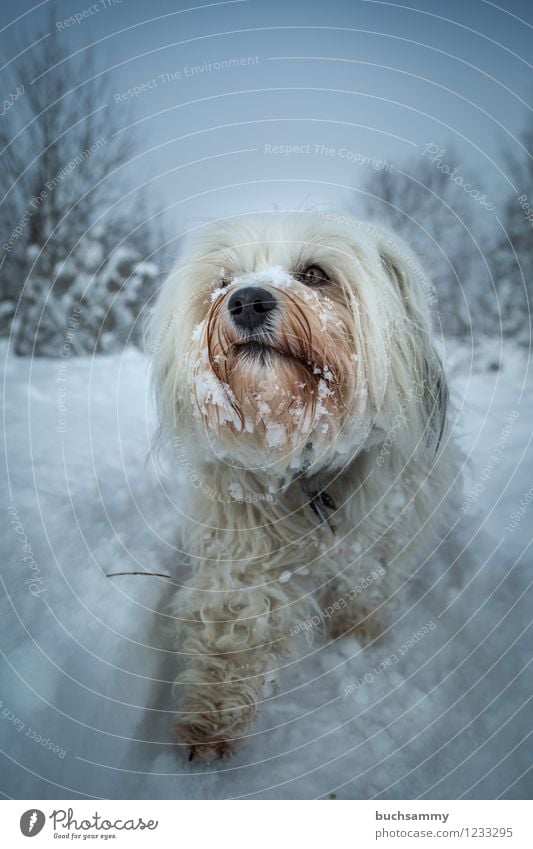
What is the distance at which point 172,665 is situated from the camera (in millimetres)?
2031

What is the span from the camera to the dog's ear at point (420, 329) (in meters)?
2.20

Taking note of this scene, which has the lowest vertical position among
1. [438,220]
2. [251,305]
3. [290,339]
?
[290,339]

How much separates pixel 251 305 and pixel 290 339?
183mm

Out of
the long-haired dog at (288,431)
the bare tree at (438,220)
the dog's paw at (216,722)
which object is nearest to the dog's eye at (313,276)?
the long-haired dog at (288,431)

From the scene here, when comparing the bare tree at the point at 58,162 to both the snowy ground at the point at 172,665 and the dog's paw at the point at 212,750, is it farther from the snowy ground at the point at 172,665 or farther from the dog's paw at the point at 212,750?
the dog's paw at the point at 212,750

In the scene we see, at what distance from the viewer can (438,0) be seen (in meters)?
2.00

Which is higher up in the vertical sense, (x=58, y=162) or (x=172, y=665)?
(x=58, y=162)

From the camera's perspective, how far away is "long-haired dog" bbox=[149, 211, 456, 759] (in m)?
1.92

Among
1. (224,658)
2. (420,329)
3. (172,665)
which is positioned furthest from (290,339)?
(172,665)

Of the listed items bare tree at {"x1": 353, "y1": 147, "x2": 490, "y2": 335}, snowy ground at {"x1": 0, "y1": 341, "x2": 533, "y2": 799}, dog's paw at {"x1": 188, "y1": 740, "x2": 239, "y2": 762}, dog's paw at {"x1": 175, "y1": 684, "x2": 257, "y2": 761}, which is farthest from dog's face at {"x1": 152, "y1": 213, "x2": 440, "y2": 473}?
dog's paw at {"x1": 188, "y1": 740, "x2": 239, "y2": 762}

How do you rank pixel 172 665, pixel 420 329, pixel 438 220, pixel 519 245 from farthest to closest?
pixel 438 220
pixel 519 245
pixel 420 329
pixel 172 665

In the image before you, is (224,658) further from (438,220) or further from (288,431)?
(438,220)

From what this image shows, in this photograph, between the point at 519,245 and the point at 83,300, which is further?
the point at 83,300

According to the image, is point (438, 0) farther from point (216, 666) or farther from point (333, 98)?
point (216, 666)
